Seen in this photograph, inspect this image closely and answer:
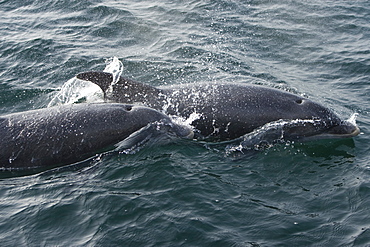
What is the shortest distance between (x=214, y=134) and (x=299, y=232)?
3.25m

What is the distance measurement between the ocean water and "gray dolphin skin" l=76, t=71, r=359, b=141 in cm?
34

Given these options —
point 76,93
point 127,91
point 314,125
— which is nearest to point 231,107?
point 314,125

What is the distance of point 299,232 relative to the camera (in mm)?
8078

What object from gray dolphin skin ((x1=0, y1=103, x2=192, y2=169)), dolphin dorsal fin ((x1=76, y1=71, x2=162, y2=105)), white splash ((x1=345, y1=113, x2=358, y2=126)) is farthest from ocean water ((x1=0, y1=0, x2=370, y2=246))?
dolphin dorsal fin ((x1=76, y1=71, x2=162, y2=105))

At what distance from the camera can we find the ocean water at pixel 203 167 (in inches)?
321

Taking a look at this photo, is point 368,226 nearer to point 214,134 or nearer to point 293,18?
point 214,134

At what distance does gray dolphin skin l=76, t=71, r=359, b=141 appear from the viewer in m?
10.7

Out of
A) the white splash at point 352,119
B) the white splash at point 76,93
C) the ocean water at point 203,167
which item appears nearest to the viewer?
the ocean water at point 203,167

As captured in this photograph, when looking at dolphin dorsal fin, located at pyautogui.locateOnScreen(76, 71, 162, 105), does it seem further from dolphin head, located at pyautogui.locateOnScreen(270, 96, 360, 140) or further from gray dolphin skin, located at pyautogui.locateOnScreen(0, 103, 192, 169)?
dolphin head, located at pyautogui.locateOnScreen(270, 96, 360, 140)

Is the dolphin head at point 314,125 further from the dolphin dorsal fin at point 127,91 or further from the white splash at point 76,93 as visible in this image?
the white splash at point 76,93

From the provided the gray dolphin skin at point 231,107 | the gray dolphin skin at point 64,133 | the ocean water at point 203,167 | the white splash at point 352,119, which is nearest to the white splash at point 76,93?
the ocean water at point 203,167

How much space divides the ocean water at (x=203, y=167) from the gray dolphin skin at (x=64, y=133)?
0.29m

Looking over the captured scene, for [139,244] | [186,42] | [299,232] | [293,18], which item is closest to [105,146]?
[139,244]

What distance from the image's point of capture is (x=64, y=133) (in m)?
9.88
